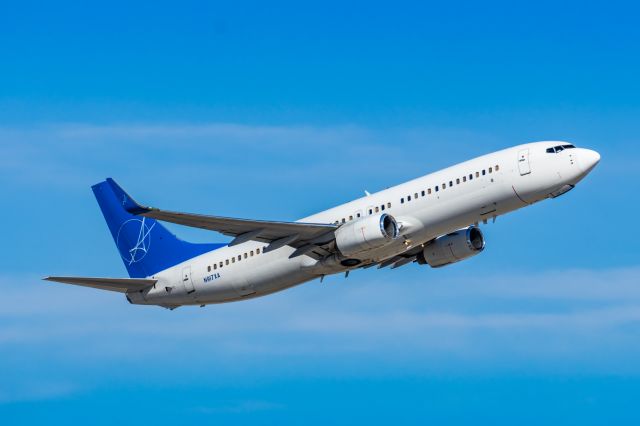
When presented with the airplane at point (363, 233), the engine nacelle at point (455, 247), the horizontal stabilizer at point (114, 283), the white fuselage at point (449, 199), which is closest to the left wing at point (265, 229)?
the airplane at point (363, 233)

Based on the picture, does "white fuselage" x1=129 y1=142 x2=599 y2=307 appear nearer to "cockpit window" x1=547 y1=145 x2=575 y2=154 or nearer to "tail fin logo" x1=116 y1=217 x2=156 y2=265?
"cockpit window" x1=547 y1=145 x2=575 y2=154

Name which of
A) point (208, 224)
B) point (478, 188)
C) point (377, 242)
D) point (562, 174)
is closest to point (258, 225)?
point (208, 224)

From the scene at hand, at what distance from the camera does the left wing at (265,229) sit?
5491 cm

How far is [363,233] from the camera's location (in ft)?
181

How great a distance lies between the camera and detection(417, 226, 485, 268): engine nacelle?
61.4 metres

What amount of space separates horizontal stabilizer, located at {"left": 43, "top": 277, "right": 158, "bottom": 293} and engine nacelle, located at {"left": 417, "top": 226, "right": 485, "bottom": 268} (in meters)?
15.5

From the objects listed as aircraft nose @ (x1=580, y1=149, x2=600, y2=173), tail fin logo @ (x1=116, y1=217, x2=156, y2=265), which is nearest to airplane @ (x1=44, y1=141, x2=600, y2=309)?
aircraft nose @ (x1=580, y1=149, x2=600, y2=173)

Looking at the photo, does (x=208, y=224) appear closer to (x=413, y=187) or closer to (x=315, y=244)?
(x=315, y=244)

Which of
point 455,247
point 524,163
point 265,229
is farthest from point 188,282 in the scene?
point 524,163

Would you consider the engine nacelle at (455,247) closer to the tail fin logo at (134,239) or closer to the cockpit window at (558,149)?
the cockpit window at (558,149)

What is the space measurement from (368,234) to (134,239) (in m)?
18.1

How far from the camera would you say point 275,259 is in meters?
59.4

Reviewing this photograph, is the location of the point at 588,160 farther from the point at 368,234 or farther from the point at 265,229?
the point at 265,229

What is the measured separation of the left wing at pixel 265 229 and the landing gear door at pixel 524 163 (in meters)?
9.58
